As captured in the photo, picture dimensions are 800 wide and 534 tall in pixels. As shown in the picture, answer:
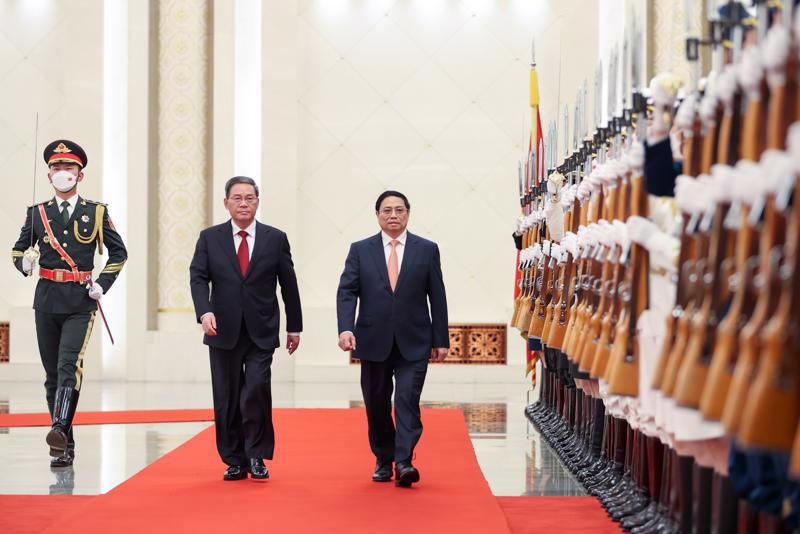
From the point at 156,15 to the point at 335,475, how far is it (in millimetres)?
8688

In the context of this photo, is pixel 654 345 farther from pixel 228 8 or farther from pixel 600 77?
pixel 228 8

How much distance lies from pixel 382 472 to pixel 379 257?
42.7 inches

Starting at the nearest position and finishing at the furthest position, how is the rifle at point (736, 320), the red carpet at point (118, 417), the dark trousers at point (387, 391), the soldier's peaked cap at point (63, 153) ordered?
the rifle at point (736, 320) → the dark trousers at point (387, 391) → the soldier's peaked cap at point (63, 153) → the red carpet at point (118, 417)

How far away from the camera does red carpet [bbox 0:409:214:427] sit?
362 inches

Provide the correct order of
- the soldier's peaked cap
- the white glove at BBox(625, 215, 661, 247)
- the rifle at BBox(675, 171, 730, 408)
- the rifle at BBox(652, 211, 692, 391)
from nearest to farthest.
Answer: the rifle at BBox(675, 171, 730, 408) < the rifle at BBox(652, 211, 692, 391) < the white glove at BBox(625, 215, 661, 247) < the soldier's peaked cap

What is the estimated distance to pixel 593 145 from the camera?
5.86 metres

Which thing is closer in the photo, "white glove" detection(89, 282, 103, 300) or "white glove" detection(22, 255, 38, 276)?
"white glove" detection(89, 282, 103, 300)

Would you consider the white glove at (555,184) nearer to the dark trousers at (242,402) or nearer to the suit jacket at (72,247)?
the dark trousers at (242,402)

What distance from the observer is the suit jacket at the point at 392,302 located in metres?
6.21

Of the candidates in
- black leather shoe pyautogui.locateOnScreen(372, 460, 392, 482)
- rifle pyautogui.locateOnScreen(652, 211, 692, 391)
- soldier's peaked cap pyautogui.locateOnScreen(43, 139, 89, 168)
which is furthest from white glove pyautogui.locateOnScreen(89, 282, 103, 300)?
rifle pyautogui.locateOnScreen(652, 211, 692, 391)

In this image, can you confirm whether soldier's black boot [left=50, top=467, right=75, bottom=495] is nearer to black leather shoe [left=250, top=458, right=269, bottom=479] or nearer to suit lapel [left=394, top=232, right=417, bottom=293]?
black leather shoe [left=250, top=458, right=269, bottom=479]

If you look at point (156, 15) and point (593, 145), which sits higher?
point (156, 15)

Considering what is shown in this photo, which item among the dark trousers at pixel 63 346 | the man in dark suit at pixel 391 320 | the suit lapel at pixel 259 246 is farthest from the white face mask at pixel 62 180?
the man in dark suit at pixel 391 320

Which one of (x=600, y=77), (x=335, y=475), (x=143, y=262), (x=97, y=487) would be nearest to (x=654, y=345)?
(x=600, y=77)
